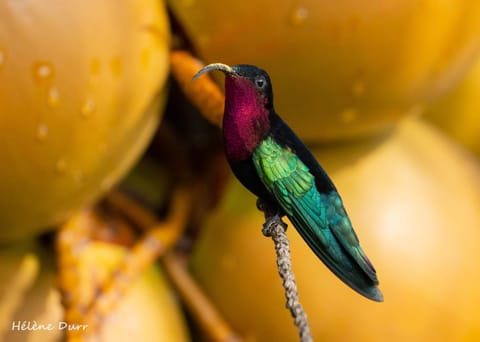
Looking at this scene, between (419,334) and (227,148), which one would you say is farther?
(419,334)

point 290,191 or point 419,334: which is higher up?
point 290,191

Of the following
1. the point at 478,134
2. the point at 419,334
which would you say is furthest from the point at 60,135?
the point at 478,134

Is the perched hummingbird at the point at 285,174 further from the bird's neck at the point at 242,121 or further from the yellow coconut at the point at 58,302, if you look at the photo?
the yellow coconut at the point at 58,302

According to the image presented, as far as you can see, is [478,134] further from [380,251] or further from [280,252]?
[280,252]

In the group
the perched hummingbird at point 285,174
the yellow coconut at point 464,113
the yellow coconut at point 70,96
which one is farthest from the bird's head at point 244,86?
the yellow coconut at point 464,113

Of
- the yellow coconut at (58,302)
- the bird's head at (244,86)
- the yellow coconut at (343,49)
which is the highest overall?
the bird's head at (244,86)

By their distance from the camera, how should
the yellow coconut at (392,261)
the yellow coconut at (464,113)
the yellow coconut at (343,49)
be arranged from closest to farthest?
1. the yellow coconut at (343,49)
2. the yellow coconut at (392,261)
3. the yellow coconut at (464,113)
